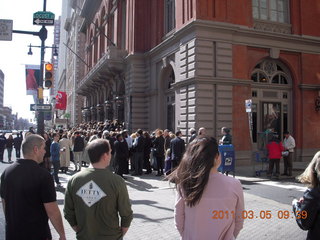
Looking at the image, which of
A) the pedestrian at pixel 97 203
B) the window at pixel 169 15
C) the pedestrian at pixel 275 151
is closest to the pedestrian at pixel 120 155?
the pedestrian at pixel 275 151

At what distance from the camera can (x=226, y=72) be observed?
54.8 ft

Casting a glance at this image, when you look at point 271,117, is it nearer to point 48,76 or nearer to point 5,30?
point 48,76

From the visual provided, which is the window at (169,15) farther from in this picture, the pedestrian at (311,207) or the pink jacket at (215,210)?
the pink jacket at (215,210)

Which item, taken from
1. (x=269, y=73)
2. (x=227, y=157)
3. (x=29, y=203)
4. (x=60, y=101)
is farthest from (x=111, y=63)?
(x=29, y=203)

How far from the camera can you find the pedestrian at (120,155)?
12805 millimetres

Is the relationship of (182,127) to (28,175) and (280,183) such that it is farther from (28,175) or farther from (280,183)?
(28,175)

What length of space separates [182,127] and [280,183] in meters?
6.53

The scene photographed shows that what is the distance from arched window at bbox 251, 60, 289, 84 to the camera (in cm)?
1869

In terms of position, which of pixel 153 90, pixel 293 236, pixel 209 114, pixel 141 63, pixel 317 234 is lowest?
pixel 293 236

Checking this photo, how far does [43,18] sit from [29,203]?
36.2 feet

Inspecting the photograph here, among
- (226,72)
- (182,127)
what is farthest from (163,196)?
(226,72)

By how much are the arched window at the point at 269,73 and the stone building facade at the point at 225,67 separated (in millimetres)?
57

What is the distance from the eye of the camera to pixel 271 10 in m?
19.5

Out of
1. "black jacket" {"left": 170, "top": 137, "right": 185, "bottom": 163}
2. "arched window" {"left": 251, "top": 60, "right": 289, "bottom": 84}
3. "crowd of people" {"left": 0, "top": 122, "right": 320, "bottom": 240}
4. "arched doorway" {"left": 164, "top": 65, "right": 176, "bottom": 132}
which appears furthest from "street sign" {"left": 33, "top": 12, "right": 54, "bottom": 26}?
"arched window" {"left": 251, "top": 60, "right": 289, "bottom": 84}
